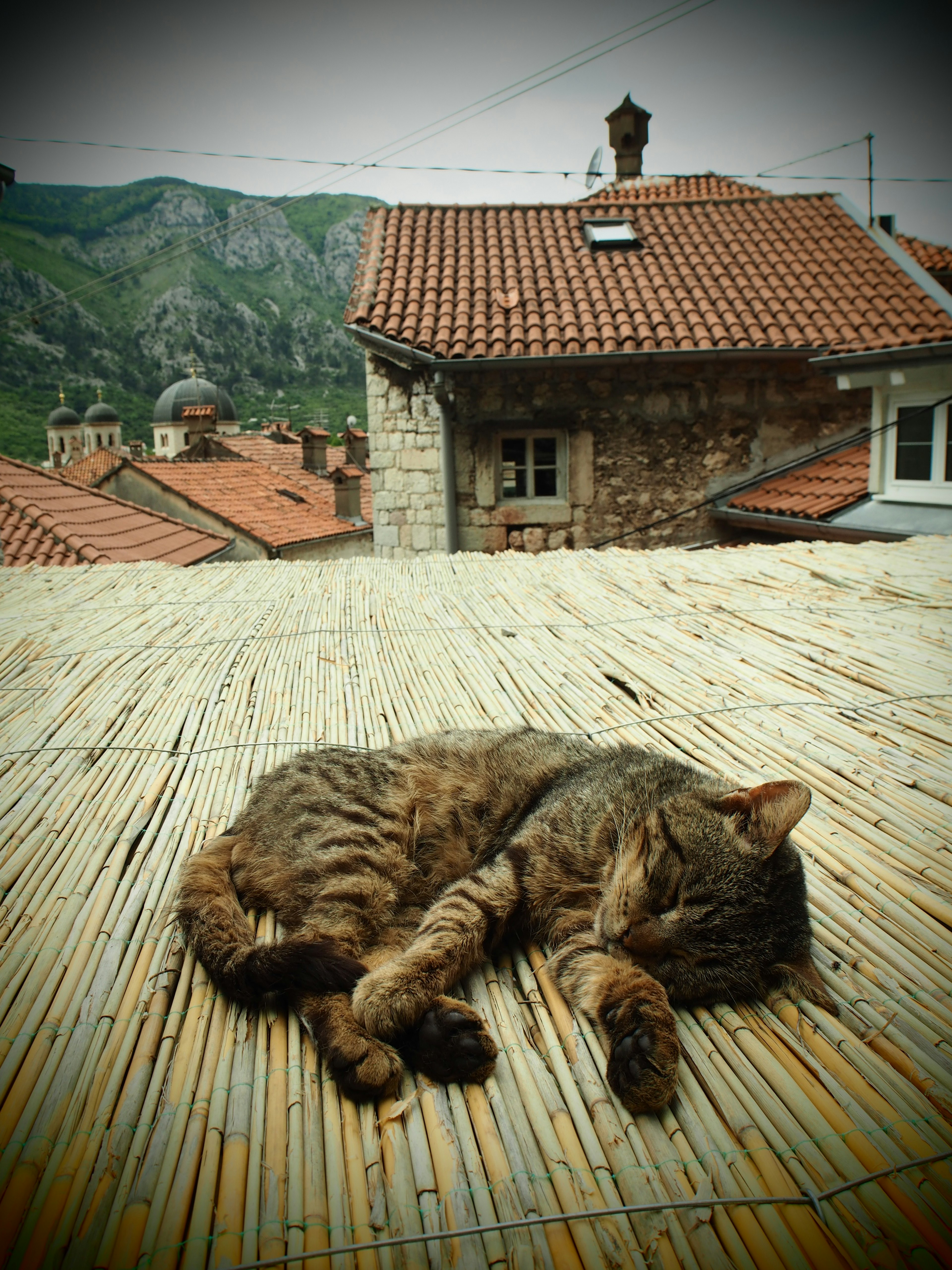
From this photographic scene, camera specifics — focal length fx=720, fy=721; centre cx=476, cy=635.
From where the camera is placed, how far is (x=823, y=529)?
7.93 meters

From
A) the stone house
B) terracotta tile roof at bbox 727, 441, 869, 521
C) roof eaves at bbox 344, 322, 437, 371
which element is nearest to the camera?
terracotta tile roof at bbox 727, 441, 869, 521

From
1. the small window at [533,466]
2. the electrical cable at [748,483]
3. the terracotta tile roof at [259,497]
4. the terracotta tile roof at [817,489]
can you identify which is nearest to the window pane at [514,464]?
the small window at [533,466]

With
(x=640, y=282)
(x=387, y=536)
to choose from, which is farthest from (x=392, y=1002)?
(x=640, y=282)

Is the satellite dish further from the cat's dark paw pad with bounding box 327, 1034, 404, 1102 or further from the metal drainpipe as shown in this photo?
the cat's dark paw pad with bounding box 327, 1034, 404, 1102

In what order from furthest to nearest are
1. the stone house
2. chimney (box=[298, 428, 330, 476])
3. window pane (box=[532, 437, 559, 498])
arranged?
chimney (box=[298, 428, 330, 476]) < window pane (box=[532, 437, 559, 498]) < the stone house

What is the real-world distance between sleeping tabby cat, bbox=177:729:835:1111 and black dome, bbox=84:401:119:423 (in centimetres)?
6019

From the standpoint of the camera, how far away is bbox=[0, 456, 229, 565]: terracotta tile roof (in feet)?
30.2

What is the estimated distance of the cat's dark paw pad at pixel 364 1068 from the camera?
123cm

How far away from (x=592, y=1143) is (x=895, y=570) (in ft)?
13.1

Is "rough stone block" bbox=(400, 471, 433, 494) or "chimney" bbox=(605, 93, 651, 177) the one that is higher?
"chimney" bbox=(605, 93, 651, 177)

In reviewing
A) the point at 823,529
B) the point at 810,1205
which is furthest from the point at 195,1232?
the point at 823,529

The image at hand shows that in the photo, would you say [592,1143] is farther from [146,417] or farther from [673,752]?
[146,417]

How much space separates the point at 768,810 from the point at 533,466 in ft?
27.5

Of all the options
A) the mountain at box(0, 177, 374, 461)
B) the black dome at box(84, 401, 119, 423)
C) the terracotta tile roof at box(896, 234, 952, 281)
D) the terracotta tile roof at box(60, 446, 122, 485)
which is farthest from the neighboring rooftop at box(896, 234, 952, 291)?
the black dome at box(84, 401, 119, 423)
